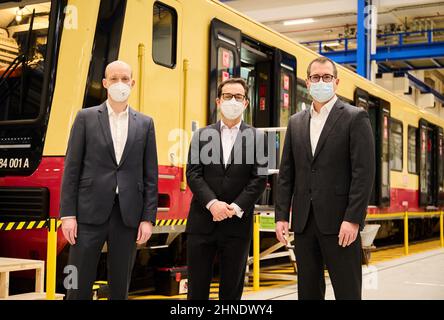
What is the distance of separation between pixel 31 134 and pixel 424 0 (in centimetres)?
1175

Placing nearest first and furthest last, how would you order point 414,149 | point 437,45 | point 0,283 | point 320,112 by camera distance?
1. point 320,112
2. point 0,283
3. point 414,149
4. point 437,45

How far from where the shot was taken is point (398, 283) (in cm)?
758

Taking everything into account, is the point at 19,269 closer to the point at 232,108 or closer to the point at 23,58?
the point at 23,58

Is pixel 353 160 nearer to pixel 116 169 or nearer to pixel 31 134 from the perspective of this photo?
pixel 116 169

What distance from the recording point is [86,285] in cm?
339

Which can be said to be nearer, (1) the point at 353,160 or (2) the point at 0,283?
(1) the point at 353,160

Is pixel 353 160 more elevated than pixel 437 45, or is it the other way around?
pixel 437 45

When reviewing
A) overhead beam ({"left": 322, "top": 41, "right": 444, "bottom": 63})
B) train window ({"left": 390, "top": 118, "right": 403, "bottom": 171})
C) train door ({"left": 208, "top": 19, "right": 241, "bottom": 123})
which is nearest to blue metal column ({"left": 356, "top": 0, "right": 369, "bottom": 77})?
overhead beam ({"left": 322, "top": 41, "right": 444, "bottom": 63})

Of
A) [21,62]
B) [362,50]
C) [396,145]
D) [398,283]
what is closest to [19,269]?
[21,62]

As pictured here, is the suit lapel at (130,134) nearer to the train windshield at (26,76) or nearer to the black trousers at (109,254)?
the black trousers at (109,254)

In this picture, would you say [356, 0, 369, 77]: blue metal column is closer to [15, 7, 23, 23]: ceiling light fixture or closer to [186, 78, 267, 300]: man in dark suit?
[15, 7, 23, 23]: ceiling light fixture

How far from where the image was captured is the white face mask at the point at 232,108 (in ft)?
12.5

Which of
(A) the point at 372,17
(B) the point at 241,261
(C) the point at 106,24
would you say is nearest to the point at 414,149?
(A) the point at 372,17
